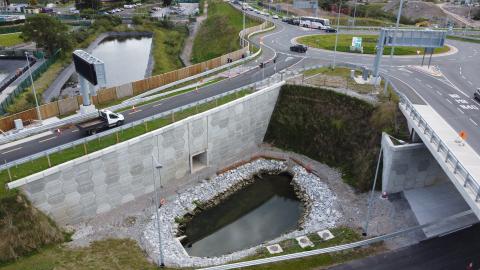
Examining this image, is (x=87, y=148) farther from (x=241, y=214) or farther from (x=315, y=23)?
(x=315, y=23)

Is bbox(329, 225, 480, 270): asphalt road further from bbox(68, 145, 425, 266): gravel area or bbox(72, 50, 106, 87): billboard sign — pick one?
bbox(72, 50, 106, 87): billboard sign

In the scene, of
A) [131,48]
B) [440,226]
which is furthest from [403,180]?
[131,48]

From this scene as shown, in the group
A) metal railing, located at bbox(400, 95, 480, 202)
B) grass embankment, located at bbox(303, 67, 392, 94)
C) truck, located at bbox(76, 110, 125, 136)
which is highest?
metal railing, located at bbox(400, 95, 480, 202)

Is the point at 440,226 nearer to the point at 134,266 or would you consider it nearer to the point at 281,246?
the point at 281,246

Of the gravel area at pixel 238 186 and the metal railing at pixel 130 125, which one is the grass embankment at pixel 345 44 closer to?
the metal railing at pixel 130 125

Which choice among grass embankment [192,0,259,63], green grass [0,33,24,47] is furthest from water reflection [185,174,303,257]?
green grass [0,33,24,47]

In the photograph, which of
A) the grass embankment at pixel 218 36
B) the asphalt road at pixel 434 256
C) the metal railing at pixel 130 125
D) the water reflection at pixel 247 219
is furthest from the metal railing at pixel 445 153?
the grass embankment at pixel 218 36
